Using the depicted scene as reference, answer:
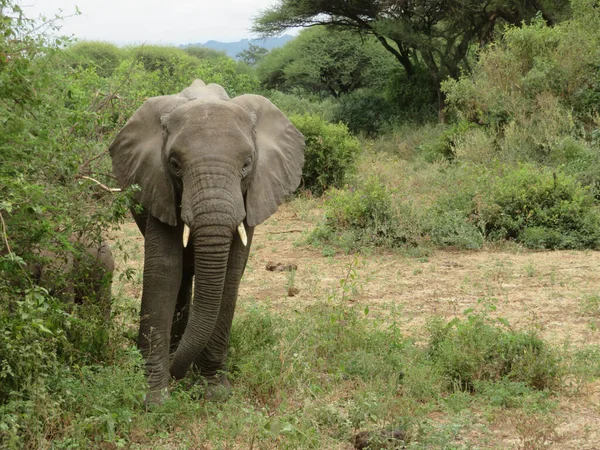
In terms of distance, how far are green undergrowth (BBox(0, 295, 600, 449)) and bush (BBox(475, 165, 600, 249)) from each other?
11.8ft

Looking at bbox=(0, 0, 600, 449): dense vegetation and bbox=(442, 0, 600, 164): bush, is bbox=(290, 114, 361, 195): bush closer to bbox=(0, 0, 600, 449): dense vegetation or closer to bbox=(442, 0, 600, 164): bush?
bbox=(0, 0, 600, 449): dense vegetation

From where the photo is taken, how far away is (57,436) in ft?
12.5

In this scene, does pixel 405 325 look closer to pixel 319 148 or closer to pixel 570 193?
pixel 570 193

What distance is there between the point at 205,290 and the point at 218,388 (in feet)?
2.35

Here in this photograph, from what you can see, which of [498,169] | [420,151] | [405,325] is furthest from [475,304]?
[420,151]

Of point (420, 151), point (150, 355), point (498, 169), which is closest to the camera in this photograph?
point (150, 355)

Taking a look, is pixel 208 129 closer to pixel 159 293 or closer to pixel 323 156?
pixel 159 293

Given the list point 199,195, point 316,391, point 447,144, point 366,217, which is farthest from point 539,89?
point 199,195

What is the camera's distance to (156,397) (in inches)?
180

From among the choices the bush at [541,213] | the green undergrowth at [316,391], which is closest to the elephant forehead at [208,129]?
the green undergrowth at [316,391]

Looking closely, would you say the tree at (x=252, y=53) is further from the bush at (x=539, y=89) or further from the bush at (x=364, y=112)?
the bush at (x=539, y=89)

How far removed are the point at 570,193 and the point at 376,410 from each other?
603 centimetres

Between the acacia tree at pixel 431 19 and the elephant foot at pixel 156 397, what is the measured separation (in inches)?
700

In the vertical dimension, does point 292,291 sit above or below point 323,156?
below
